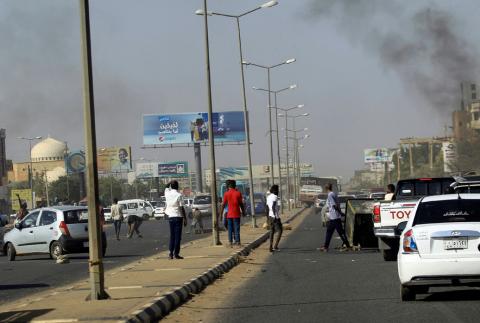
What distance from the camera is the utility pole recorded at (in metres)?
13.0

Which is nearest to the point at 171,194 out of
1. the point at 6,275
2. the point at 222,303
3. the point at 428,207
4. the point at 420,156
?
the point at 6,275

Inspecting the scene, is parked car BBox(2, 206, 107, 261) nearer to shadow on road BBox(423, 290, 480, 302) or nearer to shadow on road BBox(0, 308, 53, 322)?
shadow on road BBox(0, 308, 53, 322)

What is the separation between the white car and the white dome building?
128 meters

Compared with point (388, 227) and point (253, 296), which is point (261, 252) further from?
point (253, 296)

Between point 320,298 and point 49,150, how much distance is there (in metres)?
130

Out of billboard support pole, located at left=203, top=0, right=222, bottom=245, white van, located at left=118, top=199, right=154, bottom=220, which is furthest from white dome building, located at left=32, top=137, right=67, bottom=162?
billboard support pole, located at left=203, top=0, right=222, bottom=245

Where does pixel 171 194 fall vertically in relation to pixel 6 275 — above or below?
above

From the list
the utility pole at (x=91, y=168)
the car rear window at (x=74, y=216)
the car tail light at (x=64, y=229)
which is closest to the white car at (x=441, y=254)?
the utility pole at (x=91, y=168)

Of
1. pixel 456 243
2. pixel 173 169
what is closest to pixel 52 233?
pixel 456 243

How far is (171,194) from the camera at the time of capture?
21578mm

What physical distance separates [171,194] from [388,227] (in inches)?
193

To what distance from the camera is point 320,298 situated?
1407cm

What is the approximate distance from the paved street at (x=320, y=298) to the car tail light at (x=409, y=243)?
73cm

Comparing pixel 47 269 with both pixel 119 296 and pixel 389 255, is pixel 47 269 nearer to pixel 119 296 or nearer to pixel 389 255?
pixel 389 255
